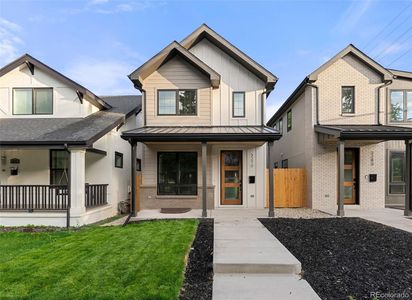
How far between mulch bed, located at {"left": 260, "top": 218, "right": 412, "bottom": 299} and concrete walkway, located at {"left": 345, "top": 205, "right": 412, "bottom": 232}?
72cm

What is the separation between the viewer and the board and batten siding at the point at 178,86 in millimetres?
12859

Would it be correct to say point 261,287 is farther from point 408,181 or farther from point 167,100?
point 167,100

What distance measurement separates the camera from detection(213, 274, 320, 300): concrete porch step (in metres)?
4.03

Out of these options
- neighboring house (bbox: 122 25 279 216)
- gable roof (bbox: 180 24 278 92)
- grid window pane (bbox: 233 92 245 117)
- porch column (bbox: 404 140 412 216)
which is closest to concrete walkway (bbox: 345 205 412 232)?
porch column (bbox: 404 140 412 216)

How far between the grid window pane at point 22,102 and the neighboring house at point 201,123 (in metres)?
4.84

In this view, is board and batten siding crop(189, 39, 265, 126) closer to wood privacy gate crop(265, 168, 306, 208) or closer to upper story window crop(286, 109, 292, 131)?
wood privacy gate crop(265, 168, 306, 208)

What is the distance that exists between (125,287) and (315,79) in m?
11.7

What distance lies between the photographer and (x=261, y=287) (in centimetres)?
435

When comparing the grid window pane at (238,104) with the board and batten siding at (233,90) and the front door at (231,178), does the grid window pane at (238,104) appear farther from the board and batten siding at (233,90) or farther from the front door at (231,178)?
the front door at (231,178)

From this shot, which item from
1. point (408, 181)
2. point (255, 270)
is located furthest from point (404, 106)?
point (255, 270)

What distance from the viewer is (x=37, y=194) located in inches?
427

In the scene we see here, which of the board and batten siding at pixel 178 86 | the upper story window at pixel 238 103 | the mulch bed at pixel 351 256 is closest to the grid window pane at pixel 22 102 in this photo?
the board and batten siding at pixel 178 86

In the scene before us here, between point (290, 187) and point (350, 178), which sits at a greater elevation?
point (350, 178)

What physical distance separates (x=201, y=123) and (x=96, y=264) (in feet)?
27.6
